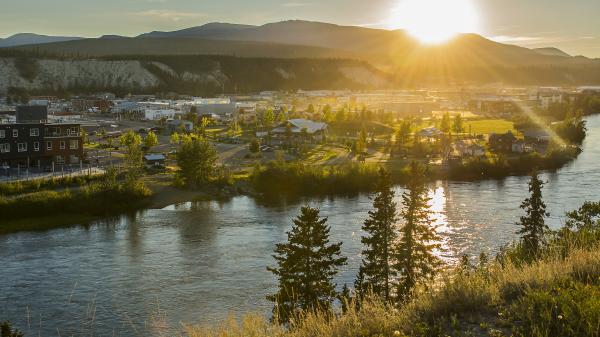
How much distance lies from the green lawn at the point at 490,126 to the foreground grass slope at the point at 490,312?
115 ft

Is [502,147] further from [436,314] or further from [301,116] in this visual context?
[436,314]

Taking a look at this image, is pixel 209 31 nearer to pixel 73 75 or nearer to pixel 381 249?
pixel 73 75

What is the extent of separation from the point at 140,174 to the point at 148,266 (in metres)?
10.0

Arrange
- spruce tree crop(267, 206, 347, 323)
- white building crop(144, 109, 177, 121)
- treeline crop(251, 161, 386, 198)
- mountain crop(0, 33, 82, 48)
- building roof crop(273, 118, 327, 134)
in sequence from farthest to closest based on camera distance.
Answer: mountain crop(0, 33, 82, 48) < white building crop(144, 109, 177, 121) < building roof crop(273, 118, 327, 134) < treeline crop(251, 161, 386, 198) < spruce tree crop(267, 206, 347, 323)

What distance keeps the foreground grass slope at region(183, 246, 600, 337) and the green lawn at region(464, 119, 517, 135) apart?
3513cm

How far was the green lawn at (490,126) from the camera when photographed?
38.6m

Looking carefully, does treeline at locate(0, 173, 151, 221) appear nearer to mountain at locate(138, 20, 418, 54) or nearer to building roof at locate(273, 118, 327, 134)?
building roof at locate(273, 118, 327, 134)

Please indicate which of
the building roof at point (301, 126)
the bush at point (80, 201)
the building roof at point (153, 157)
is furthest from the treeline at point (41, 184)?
the building roof at point (301, 126)

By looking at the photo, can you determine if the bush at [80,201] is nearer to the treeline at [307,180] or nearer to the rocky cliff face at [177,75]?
the treeline at [307,180]

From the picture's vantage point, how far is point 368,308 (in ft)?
11.0

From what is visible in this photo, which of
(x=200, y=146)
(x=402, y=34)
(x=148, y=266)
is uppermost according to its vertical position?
(x=402, y=34)

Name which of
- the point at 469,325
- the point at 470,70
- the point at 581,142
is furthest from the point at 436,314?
the point at 470,70

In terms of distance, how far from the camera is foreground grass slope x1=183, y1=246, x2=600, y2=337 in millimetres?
2963

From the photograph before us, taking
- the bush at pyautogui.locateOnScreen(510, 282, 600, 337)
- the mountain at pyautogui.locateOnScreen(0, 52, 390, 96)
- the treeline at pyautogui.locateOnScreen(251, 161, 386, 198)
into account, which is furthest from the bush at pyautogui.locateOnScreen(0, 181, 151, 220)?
the mountain at pyautogui.locateOnScreen(0, 52, 390, 96)
